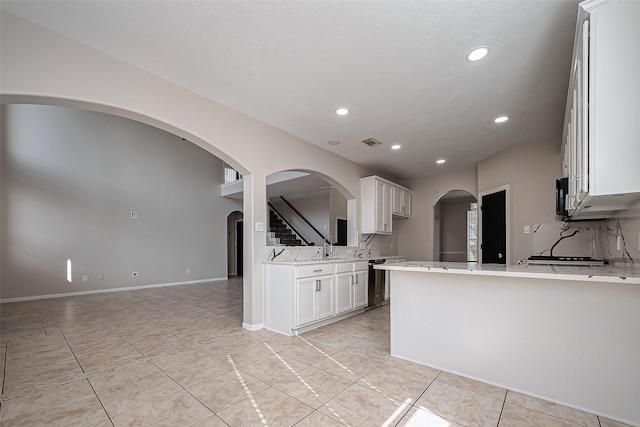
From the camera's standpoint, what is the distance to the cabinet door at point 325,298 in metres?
3.96

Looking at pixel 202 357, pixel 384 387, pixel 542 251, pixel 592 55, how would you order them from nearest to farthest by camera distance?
pixel 592 55 < pixel 384 387 < pixel 202 357 < pixel 542 251

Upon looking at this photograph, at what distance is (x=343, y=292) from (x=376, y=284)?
1.04 metres

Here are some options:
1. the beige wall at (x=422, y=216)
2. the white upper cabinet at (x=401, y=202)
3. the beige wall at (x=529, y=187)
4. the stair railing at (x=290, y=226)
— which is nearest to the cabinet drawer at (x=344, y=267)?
the white upper cabinet at (x=401, y=202)

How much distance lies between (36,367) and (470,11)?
483cm

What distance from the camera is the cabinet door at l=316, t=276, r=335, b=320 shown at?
3961mm

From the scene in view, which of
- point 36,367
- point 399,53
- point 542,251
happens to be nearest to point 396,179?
point 542,251

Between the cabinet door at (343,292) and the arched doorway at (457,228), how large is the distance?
7.27m

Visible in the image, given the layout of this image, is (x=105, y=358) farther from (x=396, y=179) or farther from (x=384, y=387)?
(x=396, y=179)

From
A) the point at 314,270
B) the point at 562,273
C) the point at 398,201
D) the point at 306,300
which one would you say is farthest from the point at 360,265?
the point at 562,273

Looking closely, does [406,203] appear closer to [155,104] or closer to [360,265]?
[360,265]

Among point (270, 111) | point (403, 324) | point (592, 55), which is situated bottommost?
point (403, 324)

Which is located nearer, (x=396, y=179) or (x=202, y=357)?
(x=202, y=357)

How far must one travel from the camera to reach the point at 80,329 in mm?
3908

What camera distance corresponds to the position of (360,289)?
481cm
